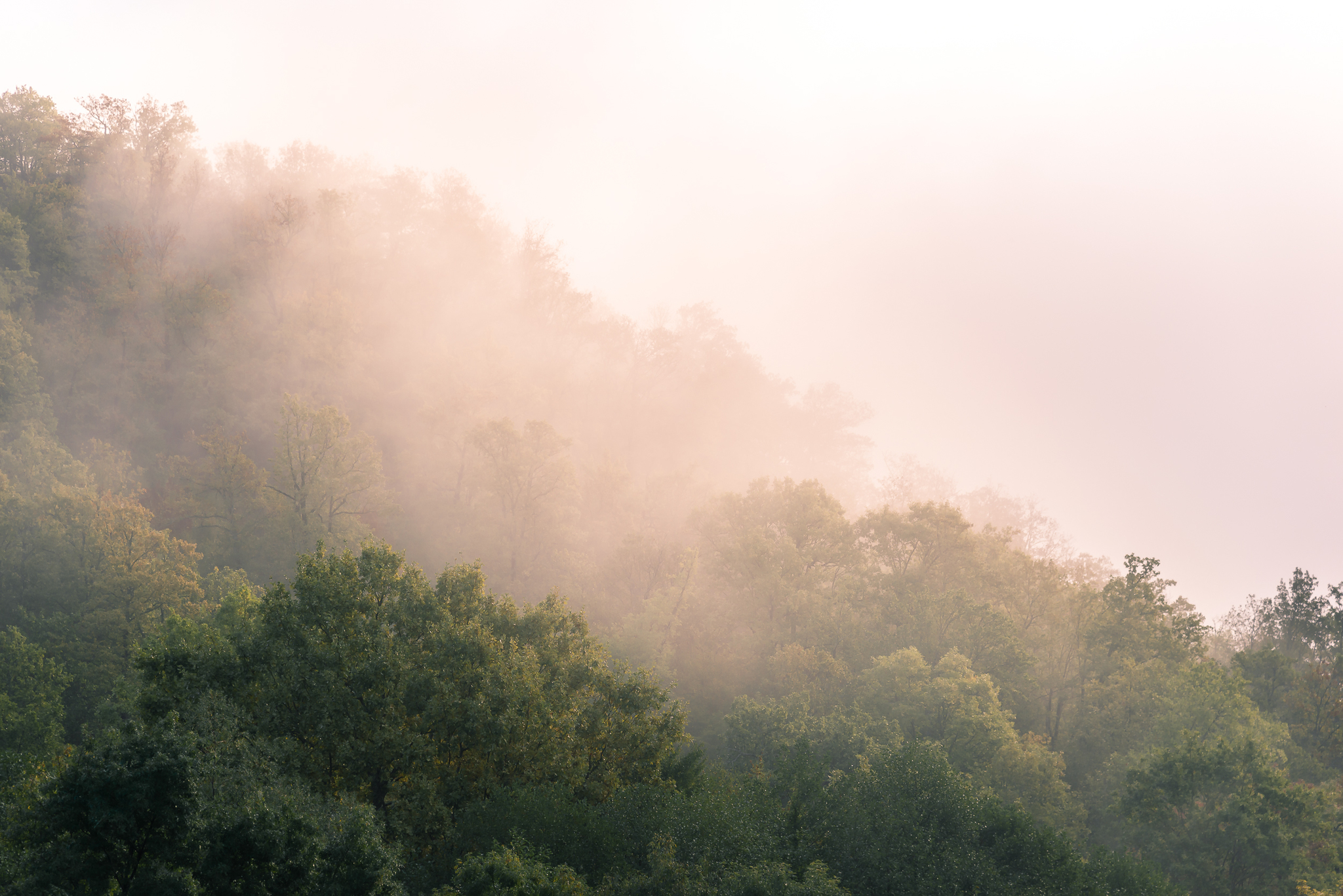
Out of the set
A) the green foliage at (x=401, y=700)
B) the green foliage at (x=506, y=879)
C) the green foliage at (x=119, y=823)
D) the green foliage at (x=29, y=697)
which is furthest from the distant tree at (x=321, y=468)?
the green foliage at (x=506, y=879)

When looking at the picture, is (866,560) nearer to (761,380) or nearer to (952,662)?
(952,662)

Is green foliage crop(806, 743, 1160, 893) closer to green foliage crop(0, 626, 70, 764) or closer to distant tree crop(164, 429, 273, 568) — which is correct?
green foliage crop(0, 626, 70, 764)

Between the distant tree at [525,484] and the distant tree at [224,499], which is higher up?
the distant tree at [525,484]

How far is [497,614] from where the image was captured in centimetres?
3453

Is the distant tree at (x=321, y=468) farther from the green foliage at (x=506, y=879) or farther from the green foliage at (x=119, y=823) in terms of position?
the green foliage at (x=506, y=879)

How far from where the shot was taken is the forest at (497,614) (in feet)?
83.5

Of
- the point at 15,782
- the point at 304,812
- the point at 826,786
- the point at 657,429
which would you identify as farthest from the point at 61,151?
the point at 826,786

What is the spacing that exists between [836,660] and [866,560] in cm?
1447

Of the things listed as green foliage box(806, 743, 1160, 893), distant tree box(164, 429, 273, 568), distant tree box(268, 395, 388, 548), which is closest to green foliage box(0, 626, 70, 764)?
distant tree box(164, 429, 273, 568)

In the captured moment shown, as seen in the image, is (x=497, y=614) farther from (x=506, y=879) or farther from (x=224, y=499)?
(x=224, y=499)

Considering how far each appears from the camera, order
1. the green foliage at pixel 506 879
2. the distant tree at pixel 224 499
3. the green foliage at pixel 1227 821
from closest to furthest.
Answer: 1. the green foliage at pixel 506 879
2. the green foliage at pixel 1227 821
3. the distant tree at pixel 224 499

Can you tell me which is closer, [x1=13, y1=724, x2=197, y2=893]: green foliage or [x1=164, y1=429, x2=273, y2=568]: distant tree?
[x1=13, y1=724, x2=197, y2=893]: green foliage

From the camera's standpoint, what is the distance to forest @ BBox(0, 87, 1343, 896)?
2545cm

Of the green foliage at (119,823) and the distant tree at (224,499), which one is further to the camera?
the distant tree at (224,499)
